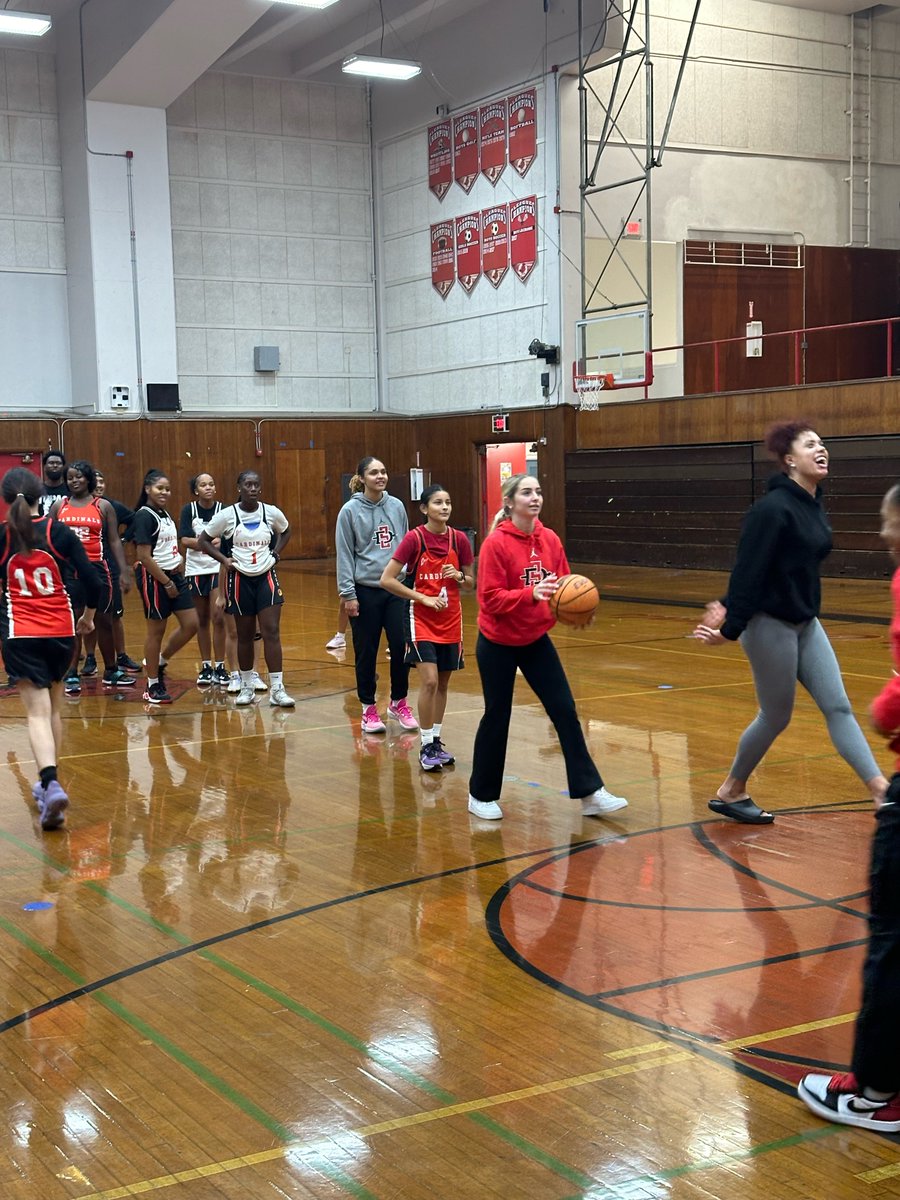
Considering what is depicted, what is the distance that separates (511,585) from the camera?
21.0ft

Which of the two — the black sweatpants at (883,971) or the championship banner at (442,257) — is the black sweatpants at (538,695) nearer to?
the black sweatpants at (883,971)

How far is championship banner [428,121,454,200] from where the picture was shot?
25641mm

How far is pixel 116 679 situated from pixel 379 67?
47.7ft

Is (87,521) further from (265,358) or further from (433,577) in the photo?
(265,358)

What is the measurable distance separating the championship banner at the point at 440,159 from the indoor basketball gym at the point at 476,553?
0.33ft

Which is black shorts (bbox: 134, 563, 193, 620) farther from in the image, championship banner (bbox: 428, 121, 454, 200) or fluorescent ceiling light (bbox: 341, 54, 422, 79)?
championship banner (bbox: 428, 121, 454, 200)

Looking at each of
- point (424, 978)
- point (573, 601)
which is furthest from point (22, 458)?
point (424, 978)

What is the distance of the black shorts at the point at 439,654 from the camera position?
25.5 ft

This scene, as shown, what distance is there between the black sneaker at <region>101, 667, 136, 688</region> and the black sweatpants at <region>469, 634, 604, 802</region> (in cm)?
534

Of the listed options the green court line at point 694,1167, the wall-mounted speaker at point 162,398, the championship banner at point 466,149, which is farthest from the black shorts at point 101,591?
the championship banner at point 466,149

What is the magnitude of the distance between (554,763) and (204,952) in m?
3.49

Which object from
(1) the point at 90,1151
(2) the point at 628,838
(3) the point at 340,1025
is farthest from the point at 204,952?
(2) the point at 628,838

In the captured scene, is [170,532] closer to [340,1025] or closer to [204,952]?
[204,952]

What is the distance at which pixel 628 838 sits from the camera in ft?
20.2
